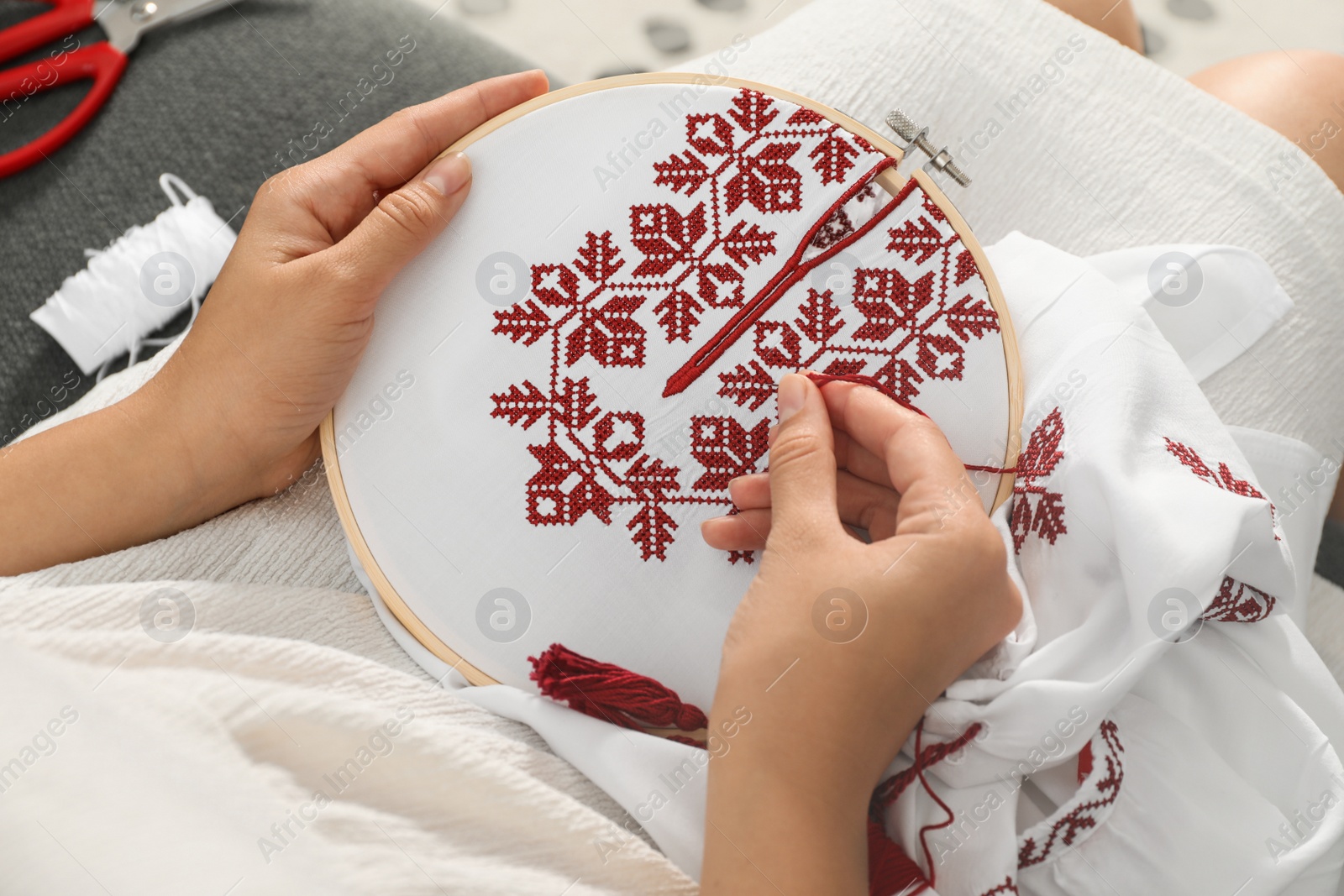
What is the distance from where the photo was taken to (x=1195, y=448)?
748 millimetres

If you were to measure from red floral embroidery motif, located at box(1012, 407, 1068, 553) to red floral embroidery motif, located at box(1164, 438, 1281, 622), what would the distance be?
0.09 m

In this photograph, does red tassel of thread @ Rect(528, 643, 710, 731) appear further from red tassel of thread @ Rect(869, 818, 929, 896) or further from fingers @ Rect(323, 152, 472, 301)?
fingers @ Rect(323, 152, 472, 301)

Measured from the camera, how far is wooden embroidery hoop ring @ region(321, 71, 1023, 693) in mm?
757

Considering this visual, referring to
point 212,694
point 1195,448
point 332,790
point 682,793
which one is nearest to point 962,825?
point 682,793

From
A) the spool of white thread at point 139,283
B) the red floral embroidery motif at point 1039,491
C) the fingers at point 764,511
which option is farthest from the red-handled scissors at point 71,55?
the red floral embroidery motif at point 1039,491

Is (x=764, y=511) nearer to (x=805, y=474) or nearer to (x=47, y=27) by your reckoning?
(x=805, y=474)

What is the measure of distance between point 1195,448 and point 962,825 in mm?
383

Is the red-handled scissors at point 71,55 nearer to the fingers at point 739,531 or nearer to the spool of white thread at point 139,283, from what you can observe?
the spool of white thread at point 139,283

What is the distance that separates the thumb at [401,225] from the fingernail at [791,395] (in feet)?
1.12

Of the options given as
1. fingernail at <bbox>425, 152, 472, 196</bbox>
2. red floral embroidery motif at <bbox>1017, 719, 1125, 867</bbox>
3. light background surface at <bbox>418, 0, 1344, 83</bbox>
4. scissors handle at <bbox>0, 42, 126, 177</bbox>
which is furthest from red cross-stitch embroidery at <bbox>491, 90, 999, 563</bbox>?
light background surface at <bbox>418, 0, 1344, 83</bbox>

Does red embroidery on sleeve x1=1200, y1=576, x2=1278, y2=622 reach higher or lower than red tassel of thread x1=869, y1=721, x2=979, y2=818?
higher

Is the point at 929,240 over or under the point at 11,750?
over

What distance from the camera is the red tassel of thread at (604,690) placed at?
0.72 m

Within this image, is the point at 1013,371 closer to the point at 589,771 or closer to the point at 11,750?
the point at 589,771
